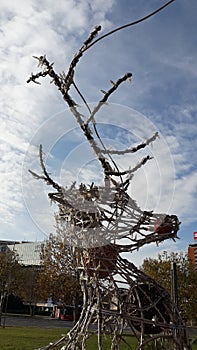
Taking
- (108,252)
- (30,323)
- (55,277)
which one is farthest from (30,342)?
(30,323)

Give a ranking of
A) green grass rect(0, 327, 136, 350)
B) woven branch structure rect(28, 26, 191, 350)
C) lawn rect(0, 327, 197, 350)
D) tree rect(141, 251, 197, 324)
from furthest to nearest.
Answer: tree rect(141, 251, 197, 324)
lawn rect(0, 327, 197, 350)
green grass rect(0, 327, 136, 350)
woven branch structure rect(28, 26, 191, 350)

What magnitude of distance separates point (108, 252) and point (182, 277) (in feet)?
53.2

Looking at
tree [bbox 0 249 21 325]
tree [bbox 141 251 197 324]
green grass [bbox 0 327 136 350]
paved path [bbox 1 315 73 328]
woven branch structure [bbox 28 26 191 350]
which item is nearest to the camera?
woven branch structure [bbox 28 26 191 350]

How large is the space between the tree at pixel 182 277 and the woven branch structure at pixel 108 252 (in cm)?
1315

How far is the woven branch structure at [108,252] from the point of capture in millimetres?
2314

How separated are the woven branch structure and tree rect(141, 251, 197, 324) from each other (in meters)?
13.2

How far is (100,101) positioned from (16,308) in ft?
132

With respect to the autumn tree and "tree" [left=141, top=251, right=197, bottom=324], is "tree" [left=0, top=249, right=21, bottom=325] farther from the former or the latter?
"tree" [left=141, top=251, right=197, bottom=324]

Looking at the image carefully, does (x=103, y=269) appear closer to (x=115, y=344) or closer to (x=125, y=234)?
(x=125, y=234)

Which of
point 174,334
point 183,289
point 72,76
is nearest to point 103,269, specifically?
point 174,334

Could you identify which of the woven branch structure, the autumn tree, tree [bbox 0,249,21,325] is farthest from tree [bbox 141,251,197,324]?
the woven branch structure

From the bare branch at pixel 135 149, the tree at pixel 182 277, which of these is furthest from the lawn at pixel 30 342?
the tree at pixel 182 277

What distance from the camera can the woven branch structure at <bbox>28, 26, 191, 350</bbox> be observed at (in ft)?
7.59

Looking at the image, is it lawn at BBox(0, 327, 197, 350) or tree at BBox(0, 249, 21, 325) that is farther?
tree at BBox(0, 249, 21, 325)
